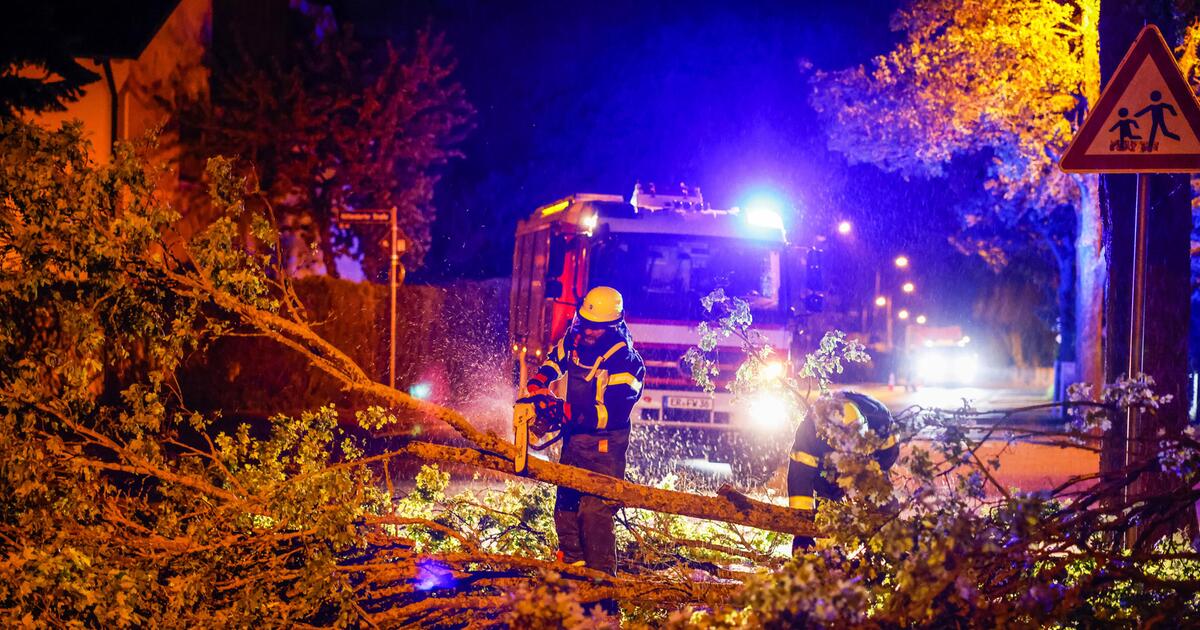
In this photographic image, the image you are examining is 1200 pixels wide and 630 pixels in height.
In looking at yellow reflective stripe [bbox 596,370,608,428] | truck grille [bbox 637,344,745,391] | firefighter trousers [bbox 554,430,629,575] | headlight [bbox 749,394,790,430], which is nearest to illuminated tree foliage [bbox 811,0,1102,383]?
truck grille [bbox 637,344,745,391]

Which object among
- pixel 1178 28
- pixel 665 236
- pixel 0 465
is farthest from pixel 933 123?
pixel 0 465

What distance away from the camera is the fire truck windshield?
35.2 feet

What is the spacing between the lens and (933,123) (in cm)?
1783

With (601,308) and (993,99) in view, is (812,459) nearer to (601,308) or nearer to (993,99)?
(601,308)

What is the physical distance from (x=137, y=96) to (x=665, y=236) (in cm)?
1120

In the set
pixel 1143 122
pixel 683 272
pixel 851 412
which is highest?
pixel 1143 122

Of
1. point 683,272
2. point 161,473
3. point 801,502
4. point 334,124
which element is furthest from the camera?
point 334,124

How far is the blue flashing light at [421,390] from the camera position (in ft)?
62.3

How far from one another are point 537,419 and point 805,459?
5.24 ft

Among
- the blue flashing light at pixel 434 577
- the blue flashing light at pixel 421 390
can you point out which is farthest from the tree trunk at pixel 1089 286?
the blue flashing light at pixel 434 577

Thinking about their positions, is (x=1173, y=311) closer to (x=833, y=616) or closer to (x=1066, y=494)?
(x=1066, y=494)

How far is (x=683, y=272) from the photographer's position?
10938mm

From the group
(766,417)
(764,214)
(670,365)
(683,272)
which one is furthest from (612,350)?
(764,214)

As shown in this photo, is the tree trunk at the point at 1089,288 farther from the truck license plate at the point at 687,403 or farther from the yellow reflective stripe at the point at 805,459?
the yellow reflective stripe at the point at 805,459
